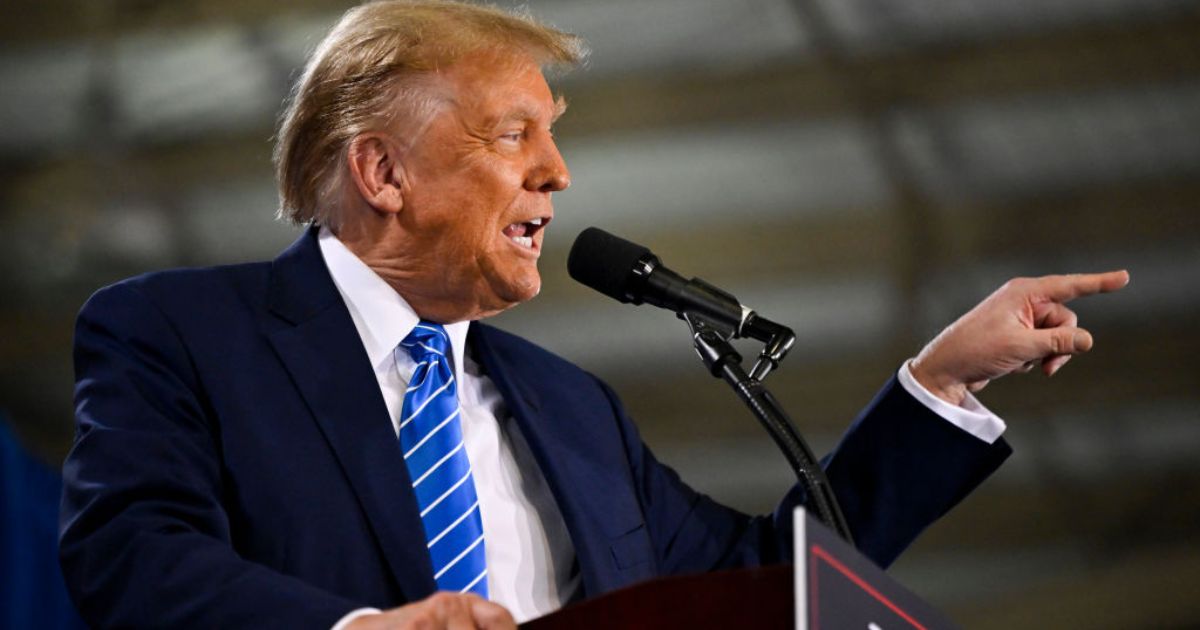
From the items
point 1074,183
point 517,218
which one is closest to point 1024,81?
point 1074,183

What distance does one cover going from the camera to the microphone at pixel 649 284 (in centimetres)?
155

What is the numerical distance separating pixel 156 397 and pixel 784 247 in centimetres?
136

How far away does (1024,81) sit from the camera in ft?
8.63

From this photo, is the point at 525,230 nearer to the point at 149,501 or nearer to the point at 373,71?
the point at 373,71

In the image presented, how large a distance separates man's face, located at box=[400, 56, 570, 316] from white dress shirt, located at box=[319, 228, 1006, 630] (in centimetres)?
7

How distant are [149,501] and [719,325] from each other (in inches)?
22.2

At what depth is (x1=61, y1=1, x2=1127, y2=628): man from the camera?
1479mm

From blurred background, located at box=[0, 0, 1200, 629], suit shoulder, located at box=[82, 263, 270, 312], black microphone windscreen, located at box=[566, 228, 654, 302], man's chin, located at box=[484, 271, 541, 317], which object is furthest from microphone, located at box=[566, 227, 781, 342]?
blurred background, located at box=[0, 0, 1200, 629]

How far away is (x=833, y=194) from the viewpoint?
2662mm

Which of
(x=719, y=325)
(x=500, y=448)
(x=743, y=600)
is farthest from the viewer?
(x=500, y=448)

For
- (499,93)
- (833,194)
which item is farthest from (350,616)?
(833,194)

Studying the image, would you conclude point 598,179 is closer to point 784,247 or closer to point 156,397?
point 784,247

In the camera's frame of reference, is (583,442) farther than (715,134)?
No

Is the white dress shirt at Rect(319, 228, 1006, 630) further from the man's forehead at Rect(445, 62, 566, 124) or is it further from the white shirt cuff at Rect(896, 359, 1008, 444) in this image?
the man's forehead at Rect(445, 62, 566, 124)
